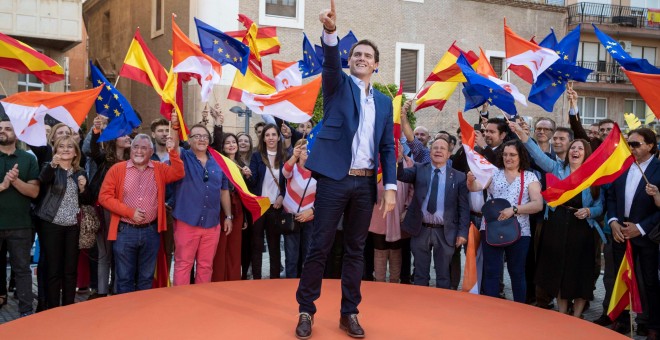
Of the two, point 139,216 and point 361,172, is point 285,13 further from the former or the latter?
point 361,172

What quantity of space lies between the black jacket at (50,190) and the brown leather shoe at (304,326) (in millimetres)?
3274

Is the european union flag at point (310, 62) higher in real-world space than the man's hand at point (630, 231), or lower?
higher

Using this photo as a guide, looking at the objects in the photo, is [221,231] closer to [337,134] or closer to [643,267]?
[337,134]

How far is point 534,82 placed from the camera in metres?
8.77

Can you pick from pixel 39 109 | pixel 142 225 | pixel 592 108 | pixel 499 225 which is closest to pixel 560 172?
pixel 499 225

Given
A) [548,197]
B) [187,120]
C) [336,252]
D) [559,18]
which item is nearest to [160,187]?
[336,252]

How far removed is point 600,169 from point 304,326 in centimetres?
352

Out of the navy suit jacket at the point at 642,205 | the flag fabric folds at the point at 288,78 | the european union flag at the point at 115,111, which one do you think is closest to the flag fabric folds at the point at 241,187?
the european union flag at the point at 115,111

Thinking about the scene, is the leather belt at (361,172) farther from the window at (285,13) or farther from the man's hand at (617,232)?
the window at (285,13)

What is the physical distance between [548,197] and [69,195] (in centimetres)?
504

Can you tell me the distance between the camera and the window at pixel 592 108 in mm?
38000

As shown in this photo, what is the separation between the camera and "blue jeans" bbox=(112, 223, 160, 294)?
7.21 meters

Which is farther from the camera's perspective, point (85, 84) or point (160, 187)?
point (85, 84)

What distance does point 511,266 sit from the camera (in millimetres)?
7422
